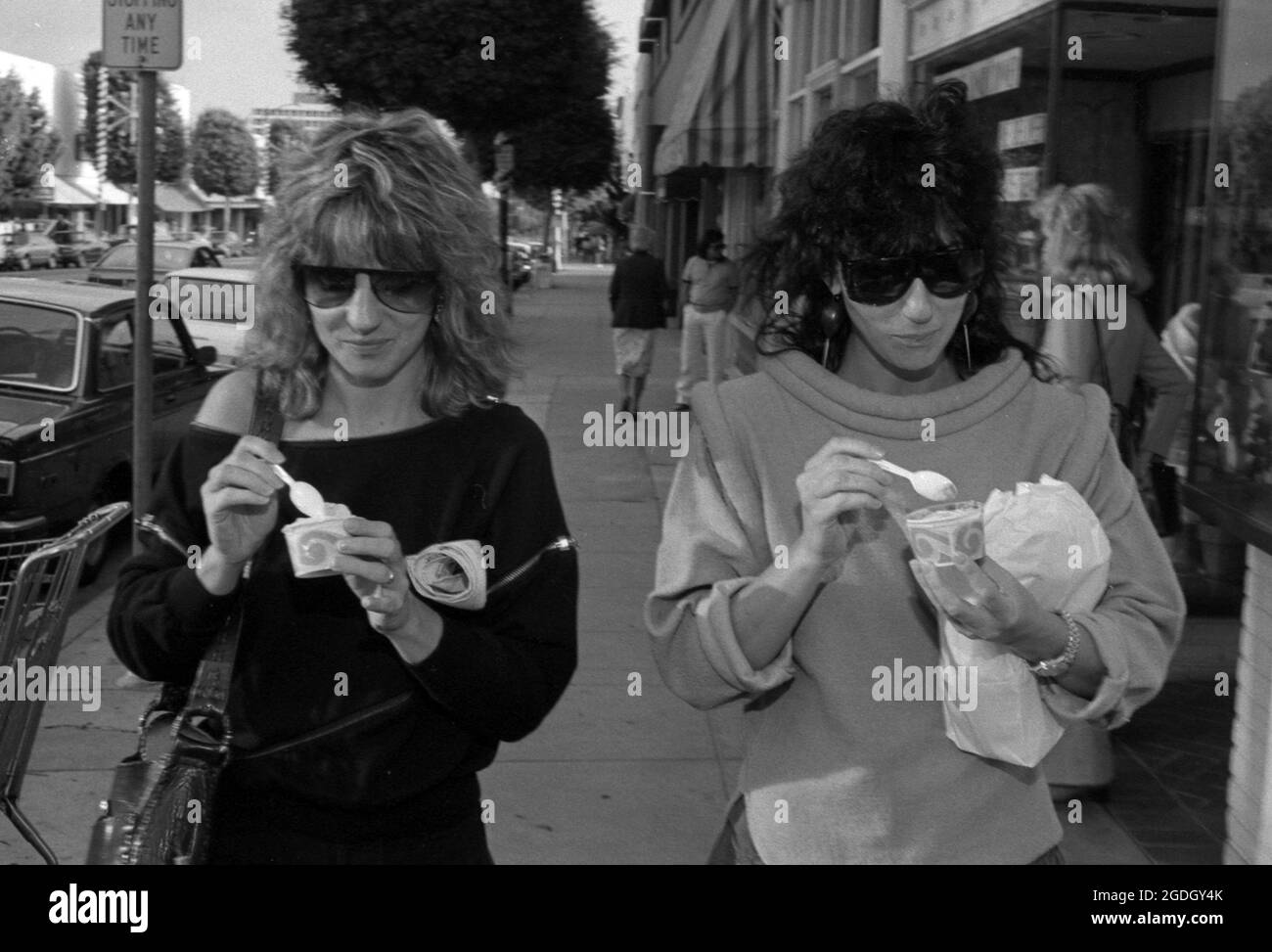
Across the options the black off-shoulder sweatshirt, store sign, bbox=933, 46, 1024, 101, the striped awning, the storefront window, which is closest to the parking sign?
store sign, bbox=933, 46, 1024, 101

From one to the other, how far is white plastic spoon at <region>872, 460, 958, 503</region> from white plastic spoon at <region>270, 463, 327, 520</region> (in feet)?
2.35

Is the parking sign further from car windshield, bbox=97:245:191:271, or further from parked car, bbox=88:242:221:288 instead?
car windshield, bbox=97:245:191:271

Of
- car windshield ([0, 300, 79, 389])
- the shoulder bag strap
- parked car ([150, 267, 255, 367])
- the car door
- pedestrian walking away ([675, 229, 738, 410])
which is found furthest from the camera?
pedestrian walking away ([675, 229, 738, 410])

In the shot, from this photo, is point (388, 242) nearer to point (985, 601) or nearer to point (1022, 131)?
point (985, 601)

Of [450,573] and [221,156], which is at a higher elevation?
[221,156]

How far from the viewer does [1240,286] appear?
4.21m

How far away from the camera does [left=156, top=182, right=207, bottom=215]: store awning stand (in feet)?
293

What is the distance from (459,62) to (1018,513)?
63.0 ft

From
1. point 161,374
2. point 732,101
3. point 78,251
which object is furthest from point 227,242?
point 161,374

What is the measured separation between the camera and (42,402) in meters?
7.91

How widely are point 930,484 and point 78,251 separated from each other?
53029 mm

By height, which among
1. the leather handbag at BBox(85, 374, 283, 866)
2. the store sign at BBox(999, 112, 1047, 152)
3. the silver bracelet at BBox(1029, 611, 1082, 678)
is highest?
the store sign at BBox(999, 112, 1047, 152)

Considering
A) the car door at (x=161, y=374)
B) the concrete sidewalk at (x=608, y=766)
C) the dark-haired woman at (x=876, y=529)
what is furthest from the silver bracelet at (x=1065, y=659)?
the car door at (x=161, y=374)

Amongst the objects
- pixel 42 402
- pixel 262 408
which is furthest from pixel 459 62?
pixel 262 408
